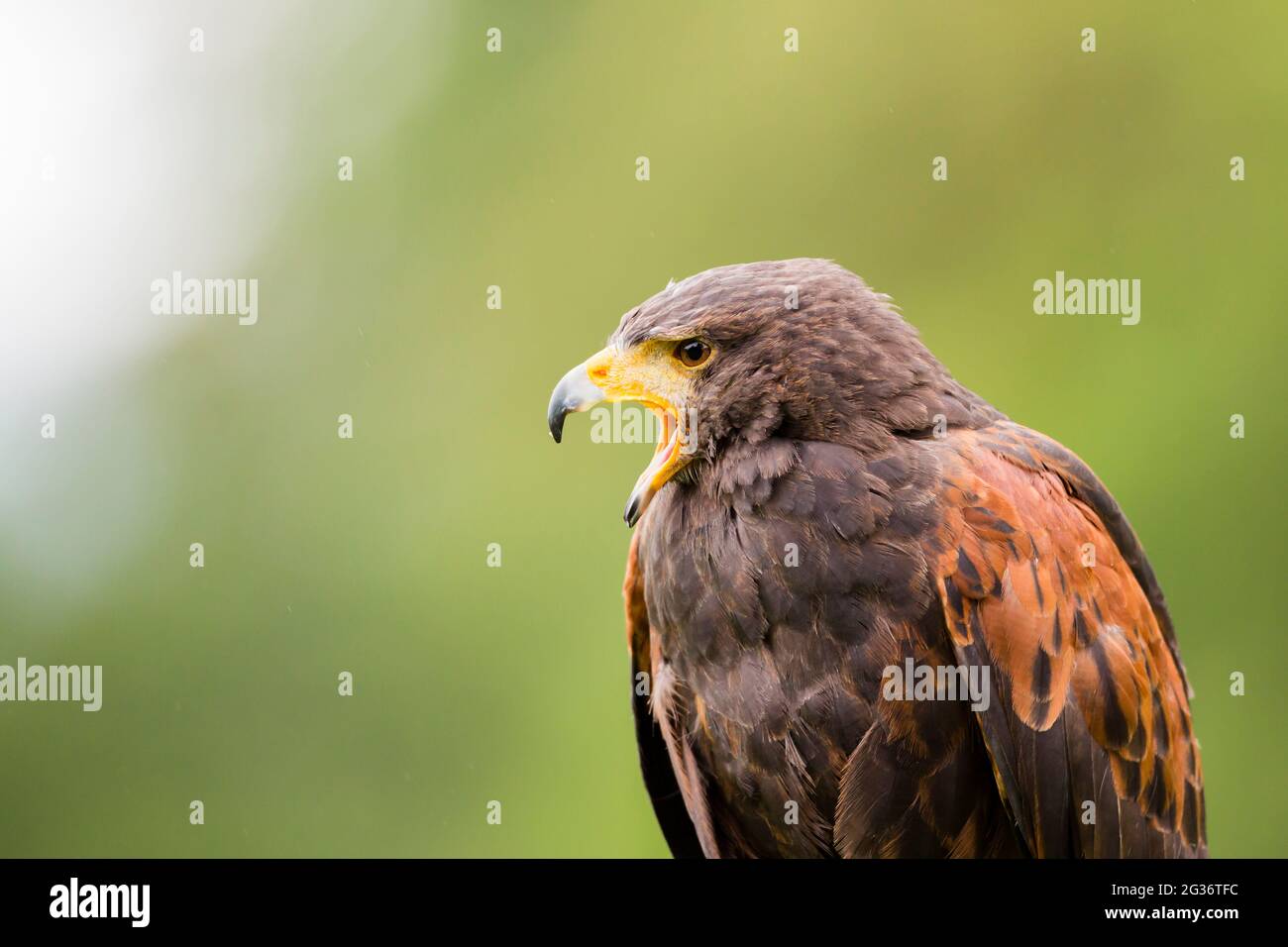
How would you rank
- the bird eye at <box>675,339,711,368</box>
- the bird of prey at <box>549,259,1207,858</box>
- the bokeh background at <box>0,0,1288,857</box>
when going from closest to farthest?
the bird of prey at <box>549,259,1207,858</box> < the bird eye at <box>675,339,711,368</box> < the bokeh background at <box>0,0,1288,857</box>

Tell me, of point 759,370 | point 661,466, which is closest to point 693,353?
point 759,370

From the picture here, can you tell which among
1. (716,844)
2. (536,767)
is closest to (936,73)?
(536,767)

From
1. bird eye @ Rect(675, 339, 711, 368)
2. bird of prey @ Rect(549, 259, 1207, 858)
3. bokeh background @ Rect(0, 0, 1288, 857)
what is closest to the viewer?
bird of prey @ Rect(549, 259, 1207, 858)

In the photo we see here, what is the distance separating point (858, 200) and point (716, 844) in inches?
171

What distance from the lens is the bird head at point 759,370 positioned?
120 inches

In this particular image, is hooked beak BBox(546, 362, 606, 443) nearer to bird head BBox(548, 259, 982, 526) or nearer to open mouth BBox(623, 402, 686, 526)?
bird head BBox(548, 259, 982, 526)

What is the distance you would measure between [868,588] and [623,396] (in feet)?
2.64

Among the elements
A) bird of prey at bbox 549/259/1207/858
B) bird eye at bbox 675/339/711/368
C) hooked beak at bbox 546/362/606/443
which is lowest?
bird of prey at bbox 549/259/1207/858

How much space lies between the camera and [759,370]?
120 inches

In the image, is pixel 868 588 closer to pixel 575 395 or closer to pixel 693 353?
pixel 693 353

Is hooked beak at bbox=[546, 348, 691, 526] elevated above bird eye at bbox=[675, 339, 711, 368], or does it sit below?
below

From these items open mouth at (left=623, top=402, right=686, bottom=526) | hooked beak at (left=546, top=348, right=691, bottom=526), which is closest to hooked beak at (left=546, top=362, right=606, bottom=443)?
hooked beak at (left=546, top=348, right=691, bottom=526)

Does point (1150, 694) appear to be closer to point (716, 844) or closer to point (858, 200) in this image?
point (716, 844)

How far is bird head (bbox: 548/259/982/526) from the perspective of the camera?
3.04 meters
